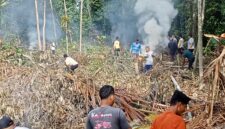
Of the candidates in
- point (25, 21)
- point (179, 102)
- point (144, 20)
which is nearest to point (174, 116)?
point (179, 102)

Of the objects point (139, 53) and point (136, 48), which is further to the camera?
point (136, 48)

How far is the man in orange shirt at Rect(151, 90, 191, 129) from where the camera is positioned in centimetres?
375

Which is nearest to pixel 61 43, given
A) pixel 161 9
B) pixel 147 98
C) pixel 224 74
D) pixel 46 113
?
pixel 161 9

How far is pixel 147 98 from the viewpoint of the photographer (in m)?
11.5

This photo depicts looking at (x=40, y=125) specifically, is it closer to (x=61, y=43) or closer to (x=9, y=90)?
(x=9, y=90)

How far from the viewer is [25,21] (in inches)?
1197

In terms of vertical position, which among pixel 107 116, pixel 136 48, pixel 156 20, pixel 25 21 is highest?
pixel 25 21

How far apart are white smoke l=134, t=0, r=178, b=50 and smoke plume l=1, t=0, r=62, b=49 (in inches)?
254

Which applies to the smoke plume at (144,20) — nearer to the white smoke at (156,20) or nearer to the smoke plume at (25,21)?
the white smoke at (156,20)

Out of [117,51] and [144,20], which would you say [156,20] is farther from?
[117,51]

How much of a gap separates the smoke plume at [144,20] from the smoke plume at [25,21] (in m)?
5.22

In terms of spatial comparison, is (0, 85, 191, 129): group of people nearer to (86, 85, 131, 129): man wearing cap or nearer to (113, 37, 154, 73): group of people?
A: (86, 85, 131, 129): man wearing cap

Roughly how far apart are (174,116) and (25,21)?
27.8 m

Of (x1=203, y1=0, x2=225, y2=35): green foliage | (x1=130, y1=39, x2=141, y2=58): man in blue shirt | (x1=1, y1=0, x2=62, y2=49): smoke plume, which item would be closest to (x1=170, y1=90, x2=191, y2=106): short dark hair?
(x1=130, y1=39, x2=141, y2=58): man in blue shirt
